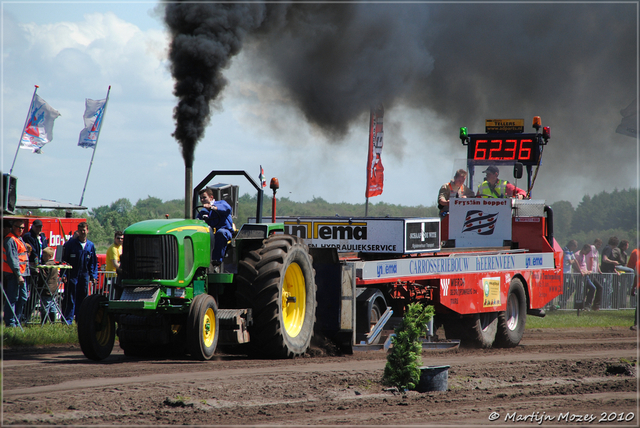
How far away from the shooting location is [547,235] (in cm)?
1276

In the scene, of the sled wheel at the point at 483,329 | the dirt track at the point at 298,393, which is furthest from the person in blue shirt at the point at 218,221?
the sled wheel at the point at 483,329

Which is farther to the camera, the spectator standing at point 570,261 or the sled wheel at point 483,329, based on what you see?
the spectator standing at point 570,261

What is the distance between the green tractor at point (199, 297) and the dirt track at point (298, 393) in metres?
0.27

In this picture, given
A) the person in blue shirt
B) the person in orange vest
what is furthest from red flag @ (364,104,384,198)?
the person in blue shirt

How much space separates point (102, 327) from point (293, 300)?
7.32 ft

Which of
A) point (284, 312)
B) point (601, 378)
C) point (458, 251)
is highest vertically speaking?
point (458, 251)

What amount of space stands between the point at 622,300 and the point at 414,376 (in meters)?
13.3

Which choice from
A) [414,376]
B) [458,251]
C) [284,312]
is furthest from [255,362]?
[458,251]

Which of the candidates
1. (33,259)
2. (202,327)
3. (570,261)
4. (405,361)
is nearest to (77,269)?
(33,259)

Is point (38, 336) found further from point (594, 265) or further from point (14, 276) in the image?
point (594, 265)

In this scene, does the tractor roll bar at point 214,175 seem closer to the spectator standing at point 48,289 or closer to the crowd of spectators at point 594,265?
the spectator standing at point 48,289

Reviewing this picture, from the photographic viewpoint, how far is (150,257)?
320 inches

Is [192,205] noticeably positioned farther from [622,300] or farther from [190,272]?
[622,300]

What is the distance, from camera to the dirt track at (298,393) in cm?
596
